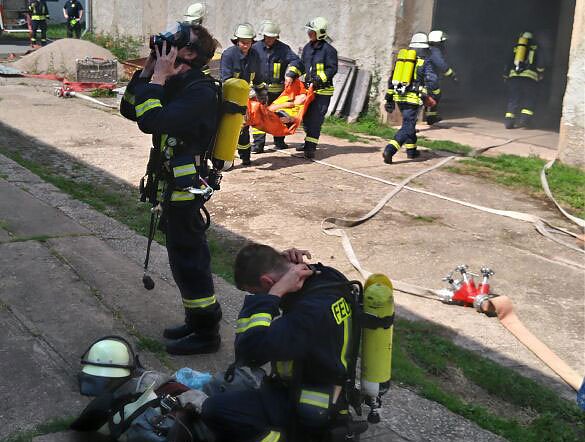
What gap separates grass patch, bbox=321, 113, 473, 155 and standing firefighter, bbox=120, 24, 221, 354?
298 inches

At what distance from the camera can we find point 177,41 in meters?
3.98

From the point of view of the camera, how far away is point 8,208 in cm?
659

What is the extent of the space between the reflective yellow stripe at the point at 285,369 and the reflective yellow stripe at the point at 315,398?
95 mm

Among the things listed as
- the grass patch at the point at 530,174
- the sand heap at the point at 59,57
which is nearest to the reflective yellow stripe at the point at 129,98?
the grass patch at the point at 530,174

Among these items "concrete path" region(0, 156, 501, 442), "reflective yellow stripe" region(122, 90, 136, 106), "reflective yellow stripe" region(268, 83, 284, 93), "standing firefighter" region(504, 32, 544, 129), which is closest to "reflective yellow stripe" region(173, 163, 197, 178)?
"reflective yellow stripe" region(122, 90, 136, 106)

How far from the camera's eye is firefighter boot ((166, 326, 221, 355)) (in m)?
4.23

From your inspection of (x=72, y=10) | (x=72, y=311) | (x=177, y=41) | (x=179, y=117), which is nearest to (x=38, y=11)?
(x=72, y=10)

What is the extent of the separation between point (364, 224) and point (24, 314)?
373 centimetres

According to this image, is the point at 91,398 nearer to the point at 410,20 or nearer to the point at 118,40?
the point at 410,20

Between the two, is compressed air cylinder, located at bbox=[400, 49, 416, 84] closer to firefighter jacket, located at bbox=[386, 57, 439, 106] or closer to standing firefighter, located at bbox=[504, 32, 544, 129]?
firefighter jacket, located at bbox=[386, 57, 439, 106]

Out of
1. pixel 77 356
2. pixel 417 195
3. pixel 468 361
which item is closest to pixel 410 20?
pixel 417 195

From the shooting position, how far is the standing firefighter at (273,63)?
10.0m

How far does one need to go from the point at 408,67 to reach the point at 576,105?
7.31 ft

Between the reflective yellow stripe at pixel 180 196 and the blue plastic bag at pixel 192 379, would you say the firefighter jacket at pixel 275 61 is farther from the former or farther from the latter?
the blue plastic bag at pixel 192 379
